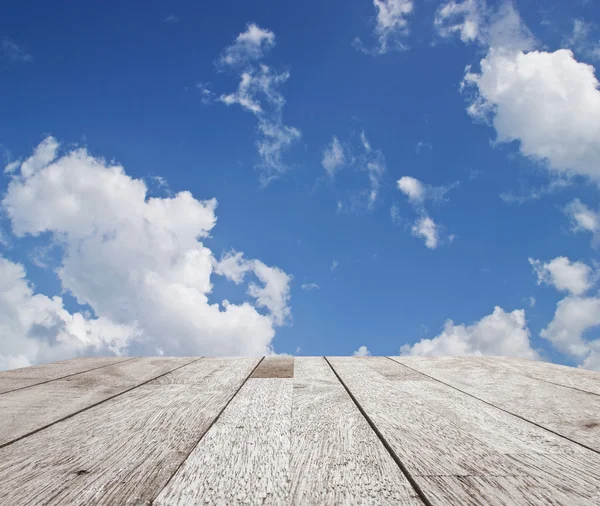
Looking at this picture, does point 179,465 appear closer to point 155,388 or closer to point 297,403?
point 297,403

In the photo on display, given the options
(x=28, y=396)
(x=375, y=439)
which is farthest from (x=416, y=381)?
(x=28, y=396)

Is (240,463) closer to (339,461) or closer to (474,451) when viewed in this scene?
(339,461)

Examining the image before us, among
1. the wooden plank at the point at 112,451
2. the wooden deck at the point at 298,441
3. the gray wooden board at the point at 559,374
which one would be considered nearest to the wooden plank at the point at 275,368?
the wooden deck at the point at 298,441

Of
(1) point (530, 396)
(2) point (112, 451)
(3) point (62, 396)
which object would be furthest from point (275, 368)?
(2) point (112, 451)

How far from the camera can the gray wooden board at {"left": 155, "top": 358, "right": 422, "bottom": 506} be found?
0.71 m

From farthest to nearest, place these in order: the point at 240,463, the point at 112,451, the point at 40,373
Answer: the point at 40,373
the point at 112,451
the point at 240,463

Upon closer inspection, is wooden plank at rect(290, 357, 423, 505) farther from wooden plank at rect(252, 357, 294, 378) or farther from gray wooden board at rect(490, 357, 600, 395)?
gray wooden board at rect(490, 357, 600, 395)

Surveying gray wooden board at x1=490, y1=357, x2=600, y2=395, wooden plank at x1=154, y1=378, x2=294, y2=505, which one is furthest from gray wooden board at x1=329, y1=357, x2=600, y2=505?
gray wooden board at x1=490, y1=357, x2=600, y2=395

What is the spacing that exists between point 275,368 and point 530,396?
4.06 feet

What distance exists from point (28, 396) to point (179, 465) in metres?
1.12

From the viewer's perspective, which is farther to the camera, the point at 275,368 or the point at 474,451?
the point at 275,368

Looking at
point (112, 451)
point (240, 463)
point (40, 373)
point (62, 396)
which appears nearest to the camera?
point (240, 463)

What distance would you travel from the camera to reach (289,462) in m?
0.85

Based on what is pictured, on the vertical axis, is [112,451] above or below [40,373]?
below
